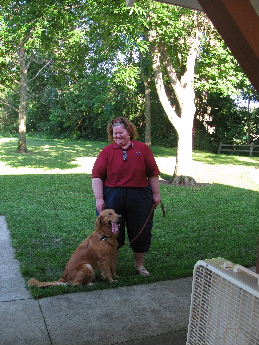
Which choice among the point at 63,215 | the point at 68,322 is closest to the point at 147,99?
the point at 63,215

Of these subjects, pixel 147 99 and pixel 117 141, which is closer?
pixel 117 141

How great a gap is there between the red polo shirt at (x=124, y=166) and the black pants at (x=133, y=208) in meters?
0.08

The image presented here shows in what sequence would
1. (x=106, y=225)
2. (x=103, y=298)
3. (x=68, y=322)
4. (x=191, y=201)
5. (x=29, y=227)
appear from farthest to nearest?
(x=191, y=201) < (x=29, y=227) < (x=106, y=225) < (x=103, y=298) < (x=68, y=322)

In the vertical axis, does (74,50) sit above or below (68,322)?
above

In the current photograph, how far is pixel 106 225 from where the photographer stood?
3988mm

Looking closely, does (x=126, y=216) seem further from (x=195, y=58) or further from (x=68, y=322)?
(x=195, y=58)

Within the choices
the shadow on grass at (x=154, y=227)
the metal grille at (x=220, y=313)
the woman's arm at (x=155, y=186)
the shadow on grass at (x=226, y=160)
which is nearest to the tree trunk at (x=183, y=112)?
the shadow on grass at (x=154, y=227)

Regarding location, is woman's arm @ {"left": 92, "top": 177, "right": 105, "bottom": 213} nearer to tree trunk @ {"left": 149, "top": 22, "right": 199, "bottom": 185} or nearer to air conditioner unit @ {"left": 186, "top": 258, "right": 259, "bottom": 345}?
air conditioner unit @ {"left": 186, "top": 258, "right": 259, "bottom": 345}

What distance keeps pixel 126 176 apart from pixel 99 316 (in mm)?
1414

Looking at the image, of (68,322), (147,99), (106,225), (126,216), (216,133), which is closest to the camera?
(68,322)

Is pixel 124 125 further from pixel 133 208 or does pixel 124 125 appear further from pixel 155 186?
pixel 133 208

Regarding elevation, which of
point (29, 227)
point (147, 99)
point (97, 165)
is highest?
point (147, 99)

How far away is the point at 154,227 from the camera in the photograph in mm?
6719

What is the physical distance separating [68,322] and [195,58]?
9.47 meters
